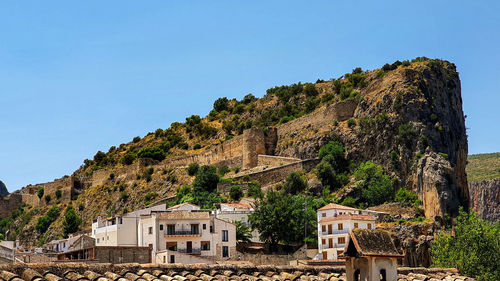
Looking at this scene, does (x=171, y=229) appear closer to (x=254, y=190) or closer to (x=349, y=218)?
(x=349, y=218)

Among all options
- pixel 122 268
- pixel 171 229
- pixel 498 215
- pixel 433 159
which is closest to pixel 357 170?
pixel 433 159

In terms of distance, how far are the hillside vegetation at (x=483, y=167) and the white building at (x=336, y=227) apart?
9819 cm

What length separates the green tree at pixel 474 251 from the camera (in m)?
38.6

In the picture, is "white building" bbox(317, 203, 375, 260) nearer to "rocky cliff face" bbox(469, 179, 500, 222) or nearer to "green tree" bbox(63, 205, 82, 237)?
"green tree" bbox(63, 205, 82, 237)

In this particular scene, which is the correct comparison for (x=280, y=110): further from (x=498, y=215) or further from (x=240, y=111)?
(x=498, y=215)

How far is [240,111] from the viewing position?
129500mm

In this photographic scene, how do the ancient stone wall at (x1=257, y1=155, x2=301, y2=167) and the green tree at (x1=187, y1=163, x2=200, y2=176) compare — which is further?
the green tree at (x1=187, y1=163, x2=200, y2=176)

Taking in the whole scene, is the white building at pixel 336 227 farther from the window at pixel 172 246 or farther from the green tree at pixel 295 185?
the window at pixel 172 246

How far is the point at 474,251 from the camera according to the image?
40.7 meters

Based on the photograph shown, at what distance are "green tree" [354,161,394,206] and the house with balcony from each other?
24.1 meters

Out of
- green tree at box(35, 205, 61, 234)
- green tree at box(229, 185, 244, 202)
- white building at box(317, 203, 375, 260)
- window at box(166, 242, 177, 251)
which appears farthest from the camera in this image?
green tree at box(35, 205, 61, 234)

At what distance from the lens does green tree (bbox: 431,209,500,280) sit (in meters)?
38.6

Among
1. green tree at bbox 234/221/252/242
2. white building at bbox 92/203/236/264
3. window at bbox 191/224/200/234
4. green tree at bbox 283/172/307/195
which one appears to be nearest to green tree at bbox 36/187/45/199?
green tree at bbox 283/172/307/195

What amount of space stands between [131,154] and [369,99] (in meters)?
50.6
